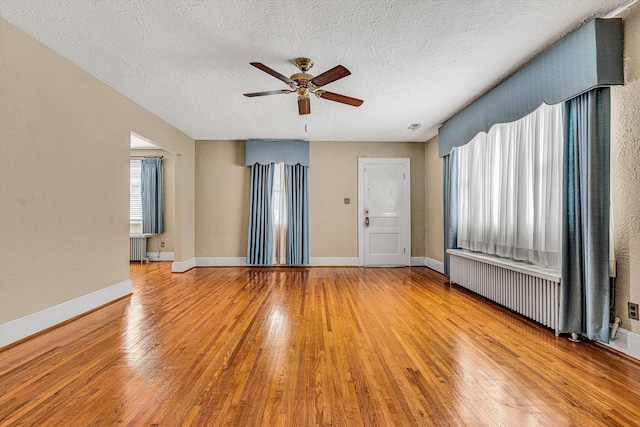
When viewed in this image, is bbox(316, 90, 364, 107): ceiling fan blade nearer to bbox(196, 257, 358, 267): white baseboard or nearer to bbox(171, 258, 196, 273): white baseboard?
bbox(196, 257, 358, 267): white baseboard

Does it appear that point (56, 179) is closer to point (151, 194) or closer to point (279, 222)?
point (279, 222)

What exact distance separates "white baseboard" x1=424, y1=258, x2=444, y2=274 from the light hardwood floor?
224cm

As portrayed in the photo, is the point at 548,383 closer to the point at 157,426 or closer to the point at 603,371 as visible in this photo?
the point at 603,371

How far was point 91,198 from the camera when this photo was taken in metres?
3.47

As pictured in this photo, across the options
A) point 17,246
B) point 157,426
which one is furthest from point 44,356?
point 157,426

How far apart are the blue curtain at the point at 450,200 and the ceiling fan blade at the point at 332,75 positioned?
2733mm

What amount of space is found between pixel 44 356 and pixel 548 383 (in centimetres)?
353

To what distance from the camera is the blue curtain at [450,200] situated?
4861mm

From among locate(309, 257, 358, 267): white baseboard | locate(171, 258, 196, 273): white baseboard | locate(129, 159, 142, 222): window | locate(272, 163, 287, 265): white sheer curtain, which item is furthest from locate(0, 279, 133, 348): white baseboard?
locate(129, 159, 142, 222): window

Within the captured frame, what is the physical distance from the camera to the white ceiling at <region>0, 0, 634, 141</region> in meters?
2.33

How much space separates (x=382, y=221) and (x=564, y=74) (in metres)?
4.19

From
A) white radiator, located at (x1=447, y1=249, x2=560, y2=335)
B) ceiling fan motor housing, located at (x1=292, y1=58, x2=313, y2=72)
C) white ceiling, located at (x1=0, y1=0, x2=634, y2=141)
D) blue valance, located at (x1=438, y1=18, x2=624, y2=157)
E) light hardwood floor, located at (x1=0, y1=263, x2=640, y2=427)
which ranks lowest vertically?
light hardwood floor, located at (x1=0, y1=263, x2=640, y2=427)

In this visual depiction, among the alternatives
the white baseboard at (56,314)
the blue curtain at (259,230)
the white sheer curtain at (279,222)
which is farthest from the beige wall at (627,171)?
the blue curtain at (259,230)

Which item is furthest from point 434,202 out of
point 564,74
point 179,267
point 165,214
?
point 165,214
